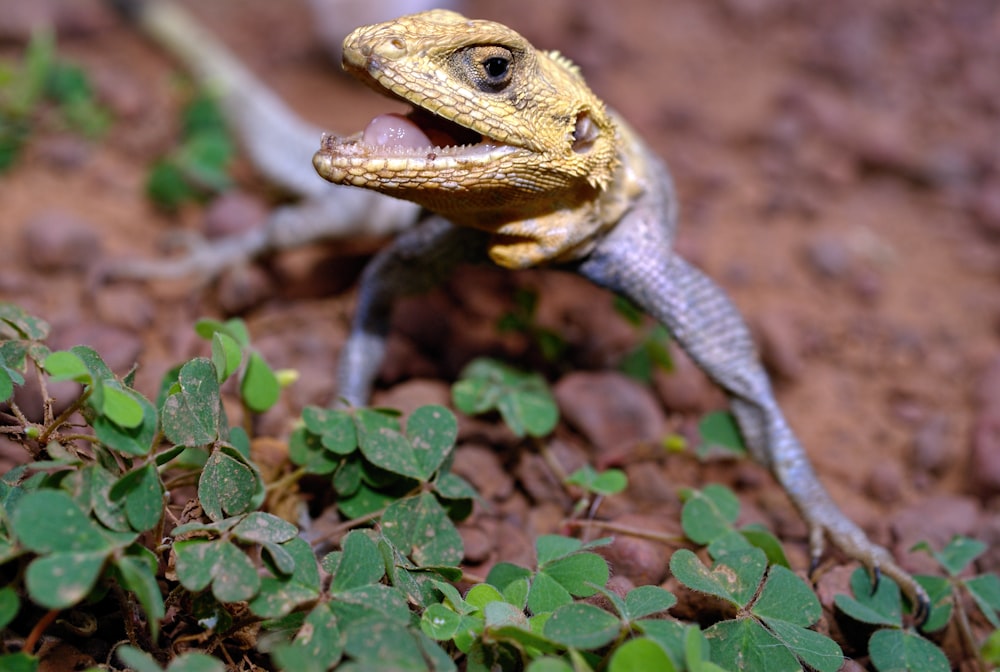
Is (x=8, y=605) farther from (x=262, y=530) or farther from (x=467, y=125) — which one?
(x=467, y=125)

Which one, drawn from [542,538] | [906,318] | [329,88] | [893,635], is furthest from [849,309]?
[329,88]

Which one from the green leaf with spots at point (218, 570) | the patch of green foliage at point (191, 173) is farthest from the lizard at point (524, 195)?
the patch of green foliage at point (191, 173)

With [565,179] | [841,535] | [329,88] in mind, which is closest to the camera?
[565,179]

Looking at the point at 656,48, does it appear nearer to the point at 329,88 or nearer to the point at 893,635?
the point at 329,88

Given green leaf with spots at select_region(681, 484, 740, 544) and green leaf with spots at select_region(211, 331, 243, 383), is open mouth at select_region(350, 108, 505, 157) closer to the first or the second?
green leaf with spots at select_region(211, 331, 243, 383)

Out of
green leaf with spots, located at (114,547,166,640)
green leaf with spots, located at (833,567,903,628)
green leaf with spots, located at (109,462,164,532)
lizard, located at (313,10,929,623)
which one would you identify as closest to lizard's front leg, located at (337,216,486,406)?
lizard, located at (313,10,929,623)

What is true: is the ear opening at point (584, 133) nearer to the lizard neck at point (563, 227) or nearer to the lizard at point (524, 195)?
the lizard at point (524, 195)
